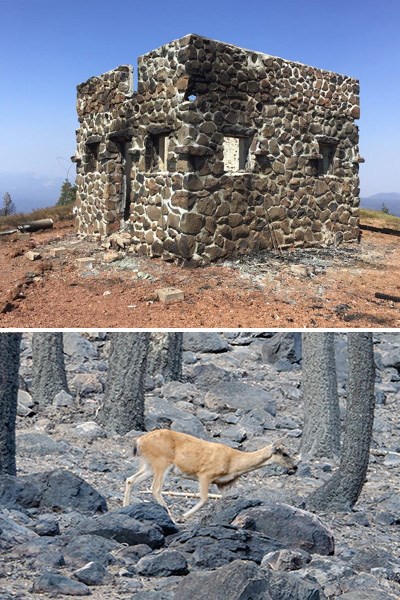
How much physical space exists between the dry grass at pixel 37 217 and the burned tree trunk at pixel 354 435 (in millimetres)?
14527

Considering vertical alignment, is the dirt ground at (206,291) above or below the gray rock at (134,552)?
above

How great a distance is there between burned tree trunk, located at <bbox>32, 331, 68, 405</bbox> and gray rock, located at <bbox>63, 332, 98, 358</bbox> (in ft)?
10.9

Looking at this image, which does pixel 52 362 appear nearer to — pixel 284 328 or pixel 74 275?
pixel 74 275

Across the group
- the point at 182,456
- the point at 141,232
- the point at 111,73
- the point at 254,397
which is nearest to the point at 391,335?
the point at 254,397

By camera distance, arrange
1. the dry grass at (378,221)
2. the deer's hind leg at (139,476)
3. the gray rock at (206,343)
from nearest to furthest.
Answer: the deer's hind leg at (139,476), the gray rock at (206,343), the dry grass at (378,221)

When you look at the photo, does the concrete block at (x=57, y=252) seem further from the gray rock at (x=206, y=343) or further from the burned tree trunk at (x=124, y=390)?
the gray rock at (x=206, y=343)

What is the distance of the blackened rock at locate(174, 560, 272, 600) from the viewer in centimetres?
520

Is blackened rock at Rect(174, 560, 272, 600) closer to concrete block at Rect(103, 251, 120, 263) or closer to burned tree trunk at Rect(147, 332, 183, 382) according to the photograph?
concrete block at Rect(103, 251, 120, 263)

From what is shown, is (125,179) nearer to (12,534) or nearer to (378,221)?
(378,221)

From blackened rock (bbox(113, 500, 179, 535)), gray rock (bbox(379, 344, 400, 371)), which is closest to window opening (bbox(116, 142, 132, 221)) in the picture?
gray rock (bbox(379, 344, 400, 371))

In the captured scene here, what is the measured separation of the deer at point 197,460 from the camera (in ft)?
24.5

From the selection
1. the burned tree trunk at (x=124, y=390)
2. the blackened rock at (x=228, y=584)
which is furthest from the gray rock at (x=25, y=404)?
the blackened rock at (x=228, y=584)

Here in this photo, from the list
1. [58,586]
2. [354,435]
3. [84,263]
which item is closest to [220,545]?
[58,586]

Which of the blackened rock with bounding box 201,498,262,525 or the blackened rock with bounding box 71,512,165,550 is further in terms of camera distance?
the blackened rock with bounding box 201,498,262,525
